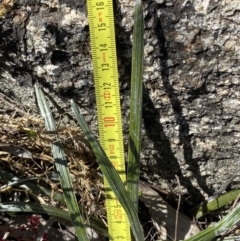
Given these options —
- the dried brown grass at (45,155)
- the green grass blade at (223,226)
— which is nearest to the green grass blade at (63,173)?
the dried brown grass at (45,155)

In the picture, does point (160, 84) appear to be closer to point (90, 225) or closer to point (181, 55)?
point (181, 55)

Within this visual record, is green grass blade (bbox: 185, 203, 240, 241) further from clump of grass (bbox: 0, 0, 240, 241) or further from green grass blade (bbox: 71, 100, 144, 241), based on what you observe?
green grass blade (bbox: 71, 100, 144, 241)

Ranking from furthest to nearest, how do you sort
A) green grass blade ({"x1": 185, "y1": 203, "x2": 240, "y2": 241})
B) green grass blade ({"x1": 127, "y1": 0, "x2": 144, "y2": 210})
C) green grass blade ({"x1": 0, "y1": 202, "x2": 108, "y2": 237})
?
green grass blade ({"x1": 0, "y1": 202, "x2": 108, "y2": 237}), green grass blade ({"x1": 185, "y1": 203, "x2": 240, "y2": 241}), green grass blade ({"x1": 127, "y1": 0, "x2": 144, "y2": 210})

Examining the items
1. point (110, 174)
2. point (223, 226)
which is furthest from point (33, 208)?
point (223, 226)

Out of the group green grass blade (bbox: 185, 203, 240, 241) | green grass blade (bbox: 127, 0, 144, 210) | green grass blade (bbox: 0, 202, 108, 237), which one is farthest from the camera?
green grass blade (bbox: 0, 202, 108, 237)

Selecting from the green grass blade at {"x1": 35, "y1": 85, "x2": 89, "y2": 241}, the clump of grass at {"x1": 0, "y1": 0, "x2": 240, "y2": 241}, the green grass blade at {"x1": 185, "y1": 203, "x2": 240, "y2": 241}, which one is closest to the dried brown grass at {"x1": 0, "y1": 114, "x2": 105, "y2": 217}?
A: the clump of grass at {"x1": 0, "y1": 0, "x2": 240, "y2": 241}

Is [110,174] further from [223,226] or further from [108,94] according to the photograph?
[223,226]
